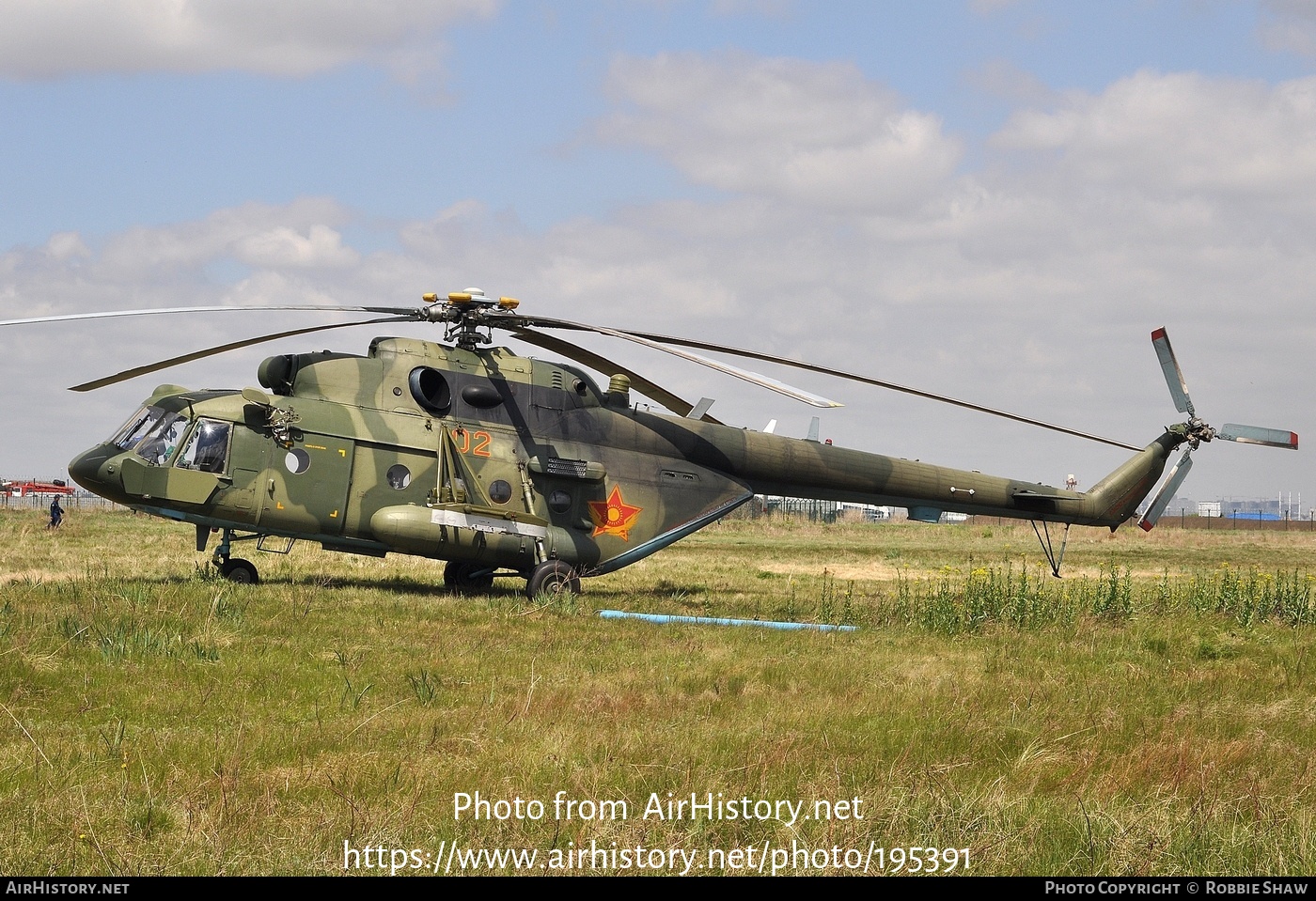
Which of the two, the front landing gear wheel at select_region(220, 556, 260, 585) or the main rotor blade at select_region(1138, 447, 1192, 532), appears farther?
the main rotor blade at select_region(1138, 447, 1192, 532)

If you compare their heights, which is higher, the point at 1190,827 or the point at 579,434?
the point at 579,434

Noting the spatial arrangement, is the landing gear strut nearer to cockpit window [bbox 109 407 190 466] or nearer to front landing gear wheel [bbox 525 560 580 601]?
cockpit window [bbox 109 407 190 466]

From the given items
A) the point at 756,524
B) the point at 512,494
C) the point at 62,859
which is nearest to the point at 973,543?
the point at 756,524

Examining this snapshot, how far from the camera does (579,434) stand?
19297 mm

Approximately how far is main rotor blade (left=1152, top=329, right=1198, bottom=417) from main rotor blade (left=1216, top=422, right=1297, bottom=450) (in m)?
0.82

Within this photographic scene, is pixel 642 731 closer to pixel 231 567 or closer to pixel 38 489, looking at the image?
pixel 231 567

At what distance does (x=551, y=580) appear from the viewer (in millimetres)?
18281

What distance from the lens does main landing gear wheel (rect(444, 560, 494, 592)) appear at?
2003 centimetres

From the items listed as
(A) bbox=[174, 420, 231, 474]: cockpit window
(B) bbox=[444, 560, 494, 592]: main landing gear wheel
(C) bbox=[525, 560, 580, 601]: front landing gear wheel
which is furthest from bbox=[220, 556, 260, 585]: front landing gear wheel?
(C) bbox=[525, 560, 580, 601]: front landing gear wheel

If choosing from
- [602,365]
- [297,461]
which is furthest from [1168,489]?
[297,461]

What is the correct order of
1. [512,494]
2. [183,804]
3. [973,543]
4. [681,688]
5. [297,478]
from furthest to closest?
1. [973,543]
2. [512,494]
3. [297,478]
4. [681,688]
5. [183,804]

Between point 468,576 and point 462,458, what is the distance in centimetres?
280

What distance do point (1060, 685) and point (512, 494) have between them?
372 inches
